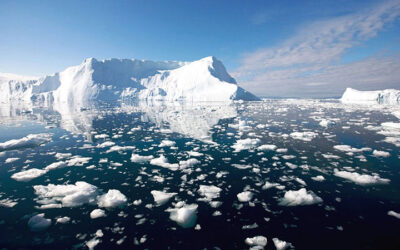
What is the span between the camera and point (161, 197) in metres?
6.22

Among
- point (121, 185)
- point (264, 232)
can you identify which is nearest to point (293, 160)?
point (264, 232)

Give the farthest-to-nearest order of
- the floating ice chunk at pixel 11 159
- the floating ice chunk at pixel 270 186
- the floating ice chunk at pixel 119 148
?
the floating ice chunk at pixel 119 148 < the floating ice chunk at pixel 11 159 < the floating ice chunk at pixel 270 186

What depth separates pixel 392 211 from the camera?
216 inches

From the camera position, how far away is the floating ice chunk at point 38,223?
16.1ft

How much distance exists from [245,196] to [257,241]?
1.87m

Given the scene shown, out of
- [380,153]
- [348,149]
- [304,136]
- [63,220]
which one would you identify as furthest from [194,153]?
[380,153]

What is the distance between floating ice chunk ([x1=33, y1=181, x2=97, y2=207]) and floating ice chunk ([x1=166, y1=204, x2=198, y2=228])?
254cm

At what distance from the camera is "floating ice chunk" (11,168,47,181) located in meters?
7.68

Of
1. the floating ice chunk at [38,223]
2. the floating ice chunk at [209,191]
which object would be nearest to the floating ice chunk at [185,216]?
the floating ice chunk at [209,191]

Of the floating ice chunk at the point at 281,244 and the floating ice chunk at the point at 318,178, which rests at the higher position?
the floating ice chunk at the point at 318,178

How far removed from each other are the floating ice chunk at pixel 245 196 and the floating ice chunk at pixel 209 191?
0.66 m

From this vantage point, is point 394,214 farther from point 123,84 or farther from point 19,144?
point 123,84

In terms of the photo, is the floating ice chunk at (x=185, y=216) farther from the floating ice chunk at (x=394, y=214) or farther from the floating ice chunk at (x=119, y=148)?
the floating ice chunk at (x=119, y=148)

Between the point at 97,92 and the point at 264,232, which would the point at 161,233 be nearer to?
the point at 264,232
